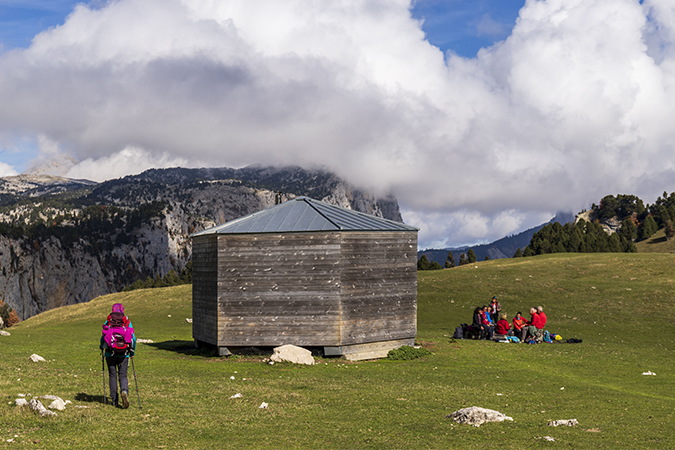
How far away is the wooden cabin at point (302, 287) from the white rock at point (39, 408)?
1296cm

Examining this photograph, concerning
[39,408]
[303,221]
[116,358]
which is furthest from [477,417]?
[303,221]

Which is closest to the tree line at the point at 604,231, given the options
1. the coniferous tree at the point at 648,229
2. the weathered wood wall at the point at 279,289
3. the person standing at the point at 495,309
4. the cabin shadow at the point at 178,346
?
the coniferous tree at the point at 648,229

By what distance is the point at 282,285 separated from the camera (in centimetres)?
2470

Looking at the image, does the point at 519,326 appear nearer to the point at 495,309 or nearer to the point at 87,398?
the point at 495,309

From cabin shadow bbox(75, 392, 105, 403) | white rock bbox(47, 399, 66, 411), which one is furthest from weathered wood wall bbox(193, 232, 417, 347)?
white rock bbox(47, 399, 66, 411)

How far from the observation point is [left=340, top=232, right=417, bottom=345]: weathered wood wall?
24703 millimetres

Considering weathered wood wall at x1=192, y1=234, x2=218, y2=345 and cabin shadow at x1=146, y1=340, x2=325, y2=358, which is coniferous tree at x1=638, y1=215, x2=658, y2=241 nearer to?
cabin shadow at x1=146, y1=340, x2=325, y2=358

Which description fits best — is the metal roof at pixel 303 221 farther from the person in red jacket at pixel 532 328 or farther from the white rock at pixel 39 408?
the white rock at pixel 39 408

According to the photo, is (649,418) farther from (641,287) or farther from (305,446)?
(641,287)

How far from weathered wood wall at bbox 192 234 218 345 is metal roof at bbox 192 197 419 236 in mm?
797

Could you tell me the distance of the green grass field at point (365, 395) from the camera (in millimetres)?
11008

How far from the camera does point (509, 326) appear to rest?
106 ft

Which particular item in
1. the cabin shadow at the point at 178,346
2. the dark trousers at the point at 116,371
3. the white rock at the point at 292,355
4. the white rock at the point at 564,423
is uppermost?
the dark trousers at the point at 116,371

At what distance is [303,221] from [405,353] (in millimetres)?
7549
